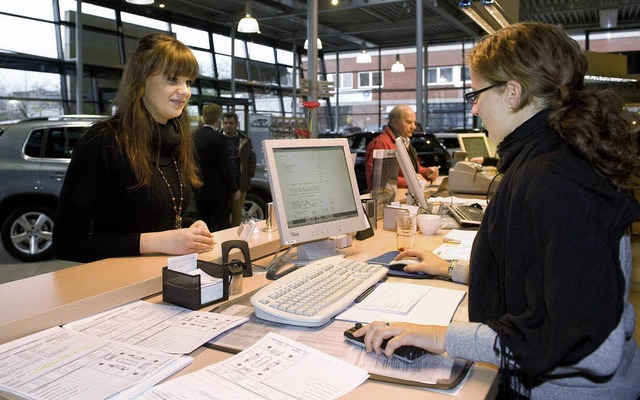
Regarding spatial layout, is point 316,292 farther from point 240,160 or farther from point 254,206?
point 254,206

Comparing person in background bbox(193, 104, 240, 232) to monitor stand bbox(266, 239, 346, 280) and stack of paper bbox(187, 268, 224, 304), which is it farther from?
stack of paper bbox(187, 268, 224, 304)

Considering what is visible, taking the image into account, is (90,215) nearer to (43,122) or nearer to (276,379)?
(276,379)

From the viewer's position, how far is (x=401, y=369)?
1.09 m

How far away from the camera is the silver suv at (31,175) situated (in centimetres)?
548

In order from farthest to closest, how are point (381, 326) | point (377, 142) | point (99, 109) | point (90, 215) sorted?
point (99, 109), point (377, 142), point (90, 215), point (381, 326)

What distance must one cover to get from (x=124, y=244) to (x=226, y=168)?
346 centimetres

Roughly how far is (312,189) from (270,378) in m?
0.92

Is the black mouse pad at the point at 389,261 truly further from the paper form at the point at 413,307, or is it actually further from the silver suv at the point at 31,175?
the silver suv at the point at 31,175

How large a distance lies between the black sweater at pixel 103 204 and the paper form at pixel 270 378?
920mm

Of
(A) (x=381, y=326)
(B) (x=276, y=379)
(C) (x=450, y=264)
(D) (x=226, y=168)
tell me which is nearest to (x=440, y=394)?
(A) (x=381, y=326)

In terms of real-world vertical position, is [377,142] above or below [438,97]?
below

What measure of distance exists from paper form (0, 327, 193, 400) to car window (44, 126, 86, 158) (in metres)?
4.82

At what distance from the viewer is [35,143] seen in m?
5.50

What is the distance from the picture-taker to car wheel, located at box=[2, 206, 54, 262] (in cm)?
561
